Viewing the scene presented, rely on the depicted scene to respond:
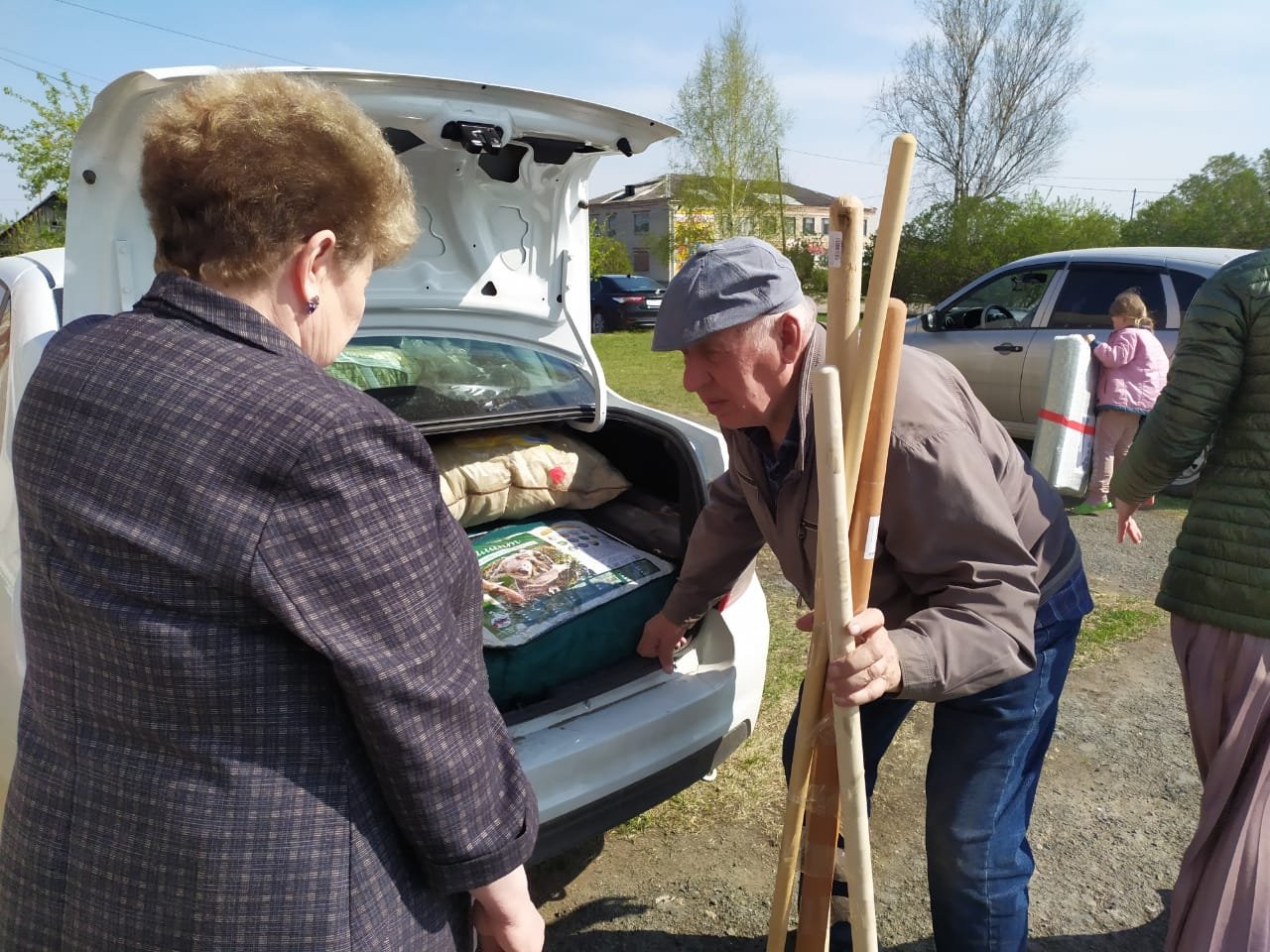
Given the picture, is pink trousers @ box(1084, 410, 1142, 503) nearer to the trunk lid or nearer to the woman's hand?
the trunk lid

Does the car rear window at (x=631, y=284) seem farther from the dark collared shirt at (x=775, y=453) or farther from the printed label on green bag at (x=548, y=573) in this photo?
the dark collared shirt at (x=775, y=453)

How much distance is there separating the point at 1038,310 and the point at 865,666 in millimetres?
6865

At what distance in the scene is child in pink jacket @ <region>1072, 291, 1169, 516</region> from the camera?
239 inches

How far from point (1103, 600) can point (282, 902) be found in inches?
184

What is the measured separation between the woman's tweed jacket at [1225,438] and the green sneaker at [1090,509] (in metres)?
5.07

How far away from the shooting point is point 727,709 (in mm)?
2471

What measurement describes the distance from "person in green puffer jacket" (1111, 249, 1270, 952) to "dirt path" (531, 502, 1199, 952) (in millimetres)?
619

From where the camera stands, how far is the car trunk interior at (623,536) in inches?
96.9

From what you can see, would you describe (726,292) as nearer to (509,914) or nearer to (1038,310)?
(509,914)

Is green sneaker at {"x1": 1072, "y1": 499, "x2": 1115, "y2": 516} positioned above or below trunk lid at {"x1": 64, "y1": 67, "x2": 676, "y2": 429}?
below

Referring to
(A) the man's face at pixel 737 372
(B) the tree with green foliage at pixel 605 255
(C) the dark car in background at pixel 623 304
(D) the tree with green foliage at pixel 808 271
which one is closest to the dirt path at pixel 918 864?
(A) the man's face at pixel 737 372

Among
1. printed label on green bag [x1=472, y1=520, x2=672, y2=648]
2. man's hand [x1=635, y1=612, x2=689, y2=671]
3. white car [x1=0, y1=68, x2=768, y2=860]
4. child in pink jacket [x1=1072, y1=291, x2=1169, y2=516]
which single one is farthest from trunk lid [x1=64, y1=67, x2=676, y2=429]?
child in pink jacket [x1=1072, y1=291, x2=1169, y2=516]

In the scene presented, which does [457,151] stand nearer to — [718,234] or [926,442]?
[926,442]

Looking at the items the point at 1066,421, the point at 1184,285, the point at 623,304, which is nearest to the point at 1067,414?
the point at 1066,421
